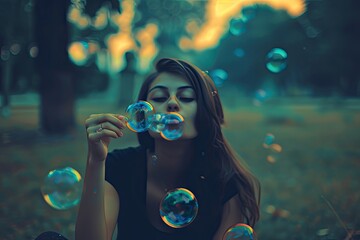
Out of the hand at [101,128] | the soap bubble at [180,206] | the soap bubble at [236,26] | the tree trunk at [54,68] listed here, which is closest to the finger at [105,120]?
the hand at [101,128]

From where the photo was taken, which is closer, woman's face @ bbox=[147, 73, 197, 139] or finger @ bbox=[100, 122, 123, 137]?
finger @ bbox=[100, 122, 123, 137]

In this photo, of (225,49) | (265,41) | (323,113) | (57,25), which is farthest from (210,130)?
(323,113)

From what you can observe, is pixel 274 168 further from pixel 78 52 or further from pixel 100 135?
pixel 100 135

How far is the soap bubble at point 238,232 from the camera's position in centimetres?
176

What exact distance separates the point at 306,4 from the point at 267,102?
5775 millimetres

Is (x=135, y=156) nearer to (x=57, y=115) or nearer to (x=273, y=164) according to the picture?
(x=273, y=164)

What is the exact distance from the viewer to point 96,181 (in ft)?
4.88

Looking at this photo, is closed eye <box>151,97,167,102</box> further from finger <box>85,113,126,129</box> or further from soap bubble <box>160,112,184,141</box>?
finger <box>85,113,126,129</box>

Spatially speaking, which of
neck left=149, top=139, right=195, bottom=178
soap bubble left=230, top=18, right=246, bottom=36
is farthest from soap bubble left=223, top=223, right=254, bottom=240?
soap bubble left=230, top=18, right=246, bottom=36

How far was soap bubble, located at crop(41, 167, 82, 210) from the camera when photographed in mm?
2061

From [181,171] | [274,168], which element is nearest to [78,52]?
[274,168]

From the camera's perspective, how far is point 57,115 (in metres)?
6.42

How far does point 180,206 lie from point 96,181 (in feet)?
1.42

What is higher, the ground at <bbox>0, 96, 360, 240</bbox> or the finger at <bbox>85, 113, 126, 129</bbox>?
the finger at <bbox>85, 113, 126, 129</bbox>
